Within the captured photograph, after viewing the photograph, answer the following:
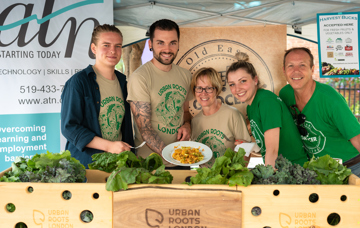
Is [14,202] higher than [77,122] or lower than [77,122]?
lower

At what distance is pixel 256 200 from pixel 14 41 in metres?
2.95

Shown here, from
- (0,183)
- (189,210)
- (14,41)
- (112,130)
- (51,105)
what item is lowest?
(189,210)

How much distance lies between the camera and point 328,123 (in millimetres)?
2418

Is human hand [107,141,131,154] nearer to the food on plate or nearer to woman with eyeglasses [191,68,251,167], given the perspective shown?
the food on plate

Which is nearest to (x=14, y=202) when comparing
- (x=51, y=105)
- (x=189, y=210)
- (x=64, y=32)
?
(x=189, y=210)

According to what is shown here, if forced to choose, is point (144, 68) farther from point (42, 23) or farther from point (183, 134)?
point (42, 23)

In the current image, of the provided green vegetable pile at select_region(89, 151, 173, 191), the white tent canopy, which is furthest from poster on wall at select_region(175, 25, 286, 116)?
green vegetable pile at select_region(89, 151, 173, 191)

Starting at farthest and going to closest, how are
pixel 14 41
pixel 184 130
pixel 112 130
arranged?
pixel 14 41 → pixel 184 130 → pixel 112 130

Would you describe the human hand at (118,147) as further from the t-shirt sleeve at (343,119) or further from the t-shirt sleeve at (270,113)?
the t-shirt sleeve at (343,119)

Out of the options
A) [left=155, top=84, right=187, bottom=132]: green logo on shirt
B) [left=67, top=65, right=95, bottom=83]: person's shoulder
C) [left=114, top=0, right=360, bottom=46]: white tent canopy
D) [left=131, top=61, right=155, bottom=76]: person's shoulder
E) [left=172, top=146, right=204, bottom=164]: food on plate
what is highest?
[left=114, top=0, right=360, bottom=46]: white tent canopy

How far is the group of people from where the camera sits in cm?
234

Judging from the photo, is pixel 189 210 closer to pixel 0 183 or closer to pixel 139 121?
pixel 0 183

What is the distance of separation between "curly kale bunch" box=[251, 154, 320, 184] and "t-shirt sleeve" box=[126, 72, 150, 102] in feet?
4.39

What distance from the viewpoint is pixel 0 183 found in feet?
4.92
